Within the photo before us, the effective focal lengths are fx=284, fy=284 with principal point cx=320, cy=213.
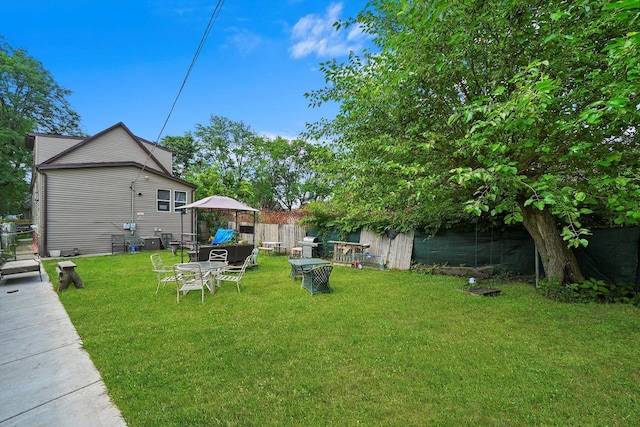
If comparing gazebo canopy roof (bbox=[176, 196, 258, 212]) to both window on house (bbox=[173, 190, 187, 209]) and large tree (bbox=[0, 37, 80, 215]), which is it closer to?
window on house (bbox=[173, 190, 187, 209])

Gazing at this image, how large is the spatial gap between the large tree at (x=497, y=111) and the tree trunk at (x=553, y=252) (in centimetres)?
2

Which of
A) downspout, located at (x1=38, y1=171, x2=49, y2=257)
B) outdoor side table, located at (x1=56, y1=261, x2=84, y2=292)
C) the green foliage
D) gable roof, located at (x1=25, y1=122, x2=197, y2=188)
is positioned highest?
gable roof, located at (x1=25, y1=122, x2=197, y2=188)

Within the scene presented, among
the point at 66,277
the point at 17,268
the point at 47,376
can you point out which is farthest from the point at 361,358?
the point at 17,268

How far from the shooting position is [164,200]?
14.8 metres

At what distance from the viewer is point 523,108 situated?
9.60ft

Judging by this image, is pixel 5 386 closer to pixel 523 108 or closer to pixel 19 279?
pixel 523 108

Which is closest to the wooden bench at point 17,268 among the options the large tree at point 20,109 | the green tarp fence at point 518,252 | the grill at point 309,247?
the grill at point 309,247

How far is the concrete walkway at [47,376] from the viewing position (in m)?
2.25

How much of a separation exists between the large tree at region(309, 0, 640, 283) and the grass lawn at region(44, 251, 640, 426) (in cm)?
139

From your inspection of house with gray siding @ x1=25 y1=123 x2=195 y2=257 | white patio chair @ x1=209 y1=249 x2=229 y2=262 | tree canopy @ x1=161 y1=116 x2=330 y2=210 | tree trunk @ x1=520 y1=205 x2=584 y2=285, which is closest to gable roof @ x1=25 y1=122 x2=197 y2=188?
house with gray siding @ x1=25 y1=123 x2=195 y2=257

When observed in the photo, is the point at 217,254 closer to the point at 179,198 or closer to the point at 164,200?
the point at 164,200

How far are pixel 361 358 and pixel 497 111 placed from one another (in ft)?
10.1

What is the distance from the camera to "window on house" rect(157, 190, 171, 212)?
14.6 m

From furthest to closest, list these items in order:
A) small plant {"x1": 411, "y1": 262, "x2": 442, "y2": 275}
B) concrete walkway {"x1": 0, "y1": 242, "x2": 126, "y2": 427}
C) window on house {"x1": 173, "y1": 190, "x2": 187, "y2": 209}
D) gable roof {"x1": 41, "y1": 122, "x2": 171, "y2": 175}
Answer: window on house {"x1": 173, "y1": 190, "x2": 187, "y2": 209}, gable roof {"x1": 41, "y1": 122, "x2": 171, "y2": 175}, small plant {"x1": 411, "y1": 262, "x2": 442, "y2": 275}, concrete walkway {"x1": 0, "y1": 242, "x2": 126, "y2": 427}
